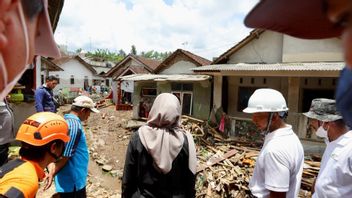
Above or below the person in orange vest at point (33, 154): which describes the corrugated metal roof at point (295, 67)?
above

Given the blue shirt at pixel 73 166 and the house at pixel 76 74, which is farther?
the house at pixel 76 74

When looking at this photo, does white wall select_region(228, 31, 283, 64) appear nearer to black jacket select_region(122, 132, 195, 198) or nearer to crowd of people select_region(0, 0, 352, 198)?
crowd of people select_region(0, 0, 352, 198)

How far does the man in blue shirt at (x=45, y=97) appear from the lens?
228 inches

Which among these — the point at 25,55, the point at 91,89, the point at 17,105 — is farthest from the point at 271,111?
the point at 91,89

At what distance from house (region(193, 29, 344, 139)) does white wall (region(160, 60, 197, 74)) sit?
3.13 m

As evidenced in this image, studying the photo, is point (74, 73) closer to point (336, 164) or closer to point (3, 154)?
point (3, 154)

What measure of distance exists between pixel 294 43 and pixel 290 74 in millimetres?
1989

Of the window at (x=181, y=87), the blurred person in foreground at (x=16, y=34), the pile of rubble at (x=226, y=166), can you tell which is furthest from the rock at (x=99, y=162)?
the blurred person in foreground at (x=16, y=34)

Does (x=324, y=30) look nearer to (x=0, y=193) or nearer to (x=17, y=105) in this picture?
(x=0, y=193)


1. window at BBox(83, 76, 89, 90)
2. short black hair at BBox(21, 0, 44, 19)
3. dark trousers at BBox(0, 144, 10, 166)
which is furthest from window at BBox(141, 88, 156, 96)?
window at BBox(83, 76, 89, 90)

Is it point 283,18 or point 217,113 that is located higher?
point 283,18

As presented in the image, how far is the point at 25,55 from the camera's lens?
651 mm

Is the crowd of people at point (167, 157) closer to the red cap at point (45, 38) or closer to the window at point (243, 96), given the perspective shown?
the red cap at point (45, 38)

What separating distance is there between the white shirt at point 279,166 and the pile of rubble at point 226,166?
14.8 feet
